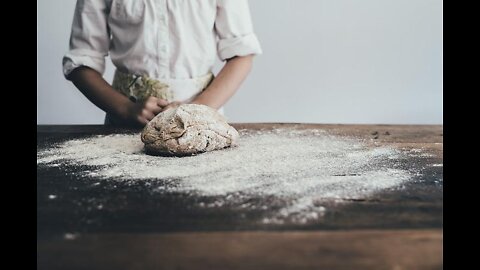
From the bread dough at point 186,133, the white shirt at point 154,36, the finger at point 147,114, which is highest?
the white shirt at point 154,36

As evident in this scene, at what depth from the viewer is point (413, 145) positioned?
1.03 metres

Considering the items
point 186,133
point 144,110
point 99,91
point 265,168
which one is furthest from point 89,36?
point 265,168

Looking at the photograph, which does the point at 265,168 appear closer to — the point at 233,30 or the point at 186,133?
the point at 186,133

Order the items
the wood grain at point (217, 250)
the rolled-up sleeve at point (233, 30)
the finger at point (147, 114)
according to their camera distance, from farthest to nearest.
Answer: the rolled-up sleeve at point (233, 30) → the finger at point (147, 114) → the wood grain at point (217, 250)

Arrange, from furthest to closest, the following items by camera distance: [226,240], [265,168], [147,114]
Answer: [147,114] < [265,168] < [226,240]

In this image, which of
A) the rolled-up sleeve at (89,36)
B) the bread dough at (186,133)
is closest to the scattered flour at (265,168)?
the bread dough at (186,133)

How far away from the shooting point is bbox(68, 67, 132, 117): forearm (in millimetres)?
1171

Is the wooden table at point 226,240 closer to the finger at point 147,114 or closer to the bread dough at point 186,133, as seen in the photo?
the bread dough at point 186,133

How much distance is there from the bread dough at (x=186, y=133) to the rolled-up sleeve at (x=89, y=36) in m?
0.36

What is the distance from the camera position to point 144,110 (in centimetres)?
112

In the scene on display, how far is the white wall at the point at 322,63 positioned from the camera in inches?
50.2

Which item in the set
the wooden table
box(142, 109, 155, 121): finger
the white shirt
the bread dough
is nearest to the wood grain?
the wooden table

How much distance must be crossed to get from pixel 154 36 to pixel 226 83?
0.20 meters
